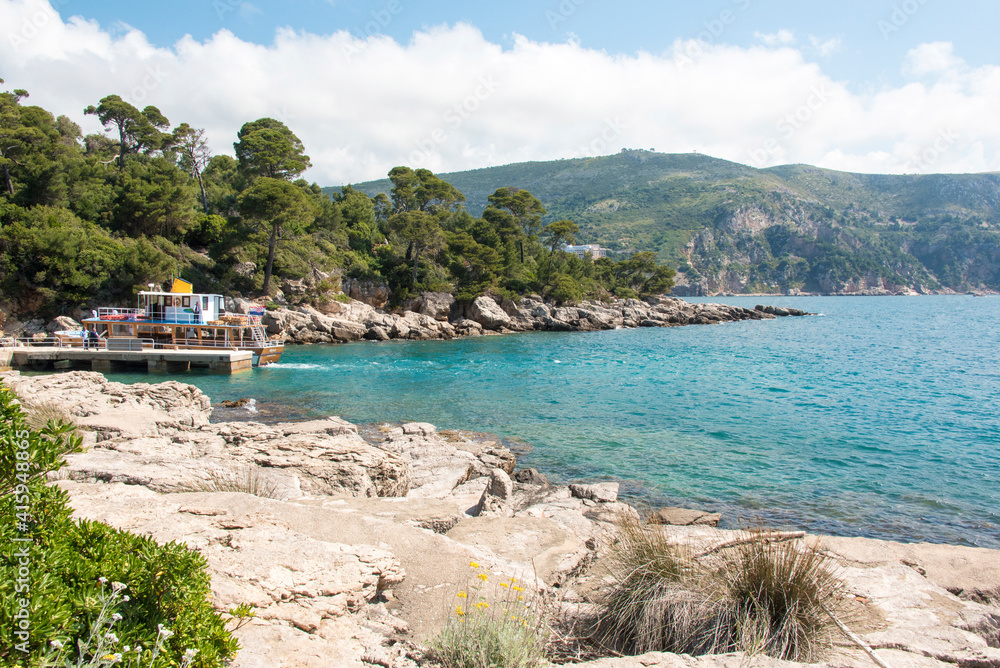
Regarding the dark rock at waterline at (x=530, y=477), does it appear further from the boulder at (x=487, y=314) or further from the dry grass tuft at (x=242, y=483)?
the boulder at (x=487, y=314)

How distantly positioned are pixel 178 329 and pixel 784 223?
536ft

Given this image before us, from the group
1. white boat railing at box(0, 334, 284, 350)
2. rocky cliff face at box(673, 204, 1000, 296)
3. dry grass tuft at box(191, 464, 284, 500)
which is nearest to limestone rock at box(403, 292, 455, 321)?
white boat railing at box(0, 334, 284, 350)

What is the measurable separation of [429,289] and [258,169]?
1931 centimetres

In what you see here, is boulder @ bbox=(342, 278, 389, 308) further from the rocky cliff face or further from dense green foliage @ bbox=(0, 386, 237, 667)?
the rocky cliff face

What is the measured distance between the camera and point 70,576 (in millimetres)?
2377

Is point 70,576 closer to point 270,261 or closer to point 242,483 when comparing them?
point 242,483

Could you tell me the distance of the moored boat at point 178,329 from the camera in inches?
1040

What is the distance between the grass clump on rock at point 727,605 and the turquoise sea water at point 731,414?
5.14m

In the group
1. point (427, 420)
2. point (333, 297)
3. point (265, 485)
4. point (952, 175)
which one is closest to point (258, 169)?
point (333, 297)

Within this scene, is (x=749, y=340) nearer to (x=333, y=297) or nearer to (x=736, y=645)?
(x=333, y=297)

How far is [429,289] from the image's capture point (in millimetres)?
50500

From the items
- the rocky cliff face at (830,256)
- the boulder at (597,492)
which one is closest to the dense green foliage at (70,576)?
the boulder at (597,492)

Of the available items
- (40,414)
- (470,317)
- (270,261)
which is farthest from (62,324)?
(470,317)

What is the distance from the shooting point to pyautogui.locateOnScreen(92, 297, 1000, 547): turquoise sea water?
9953 millimetres
